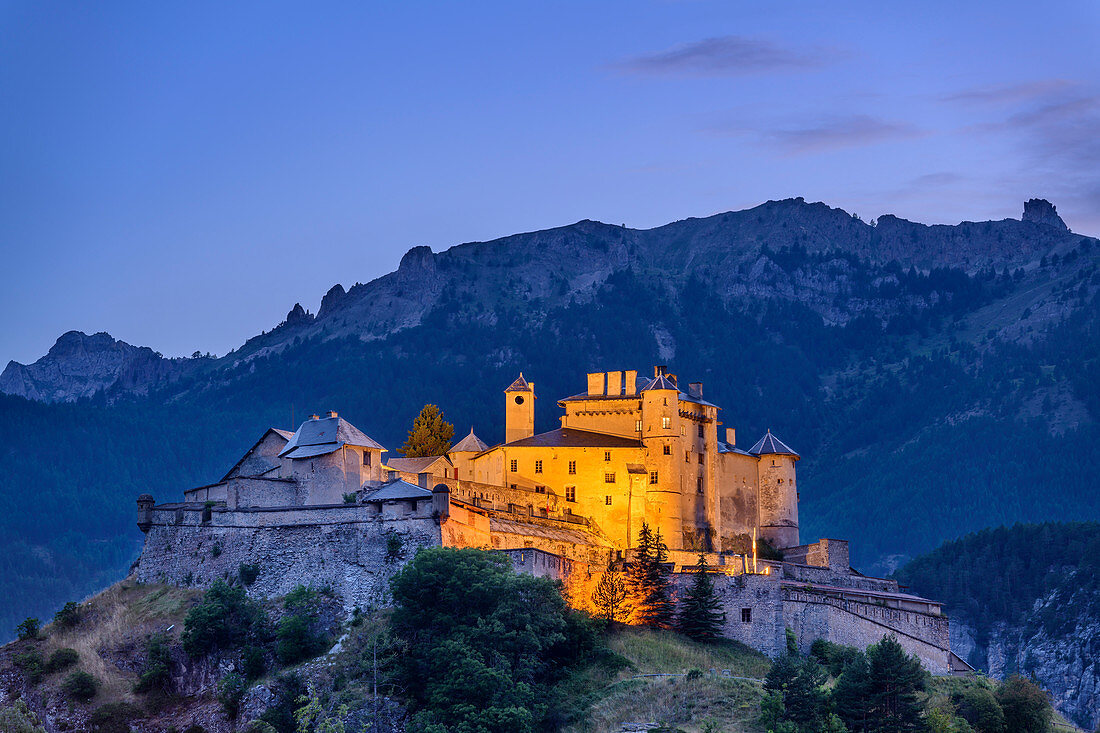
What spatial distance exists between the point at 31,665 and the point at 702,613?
36283mm

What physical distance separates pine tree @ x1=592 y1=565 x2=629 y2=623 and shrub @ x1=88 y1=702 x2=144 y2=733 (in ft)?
83.8

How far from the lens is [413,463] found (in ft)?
315

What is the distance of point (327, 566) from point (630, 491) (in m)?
23.8

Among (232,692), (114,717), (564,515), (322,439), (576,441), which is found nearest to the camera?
(114,717)

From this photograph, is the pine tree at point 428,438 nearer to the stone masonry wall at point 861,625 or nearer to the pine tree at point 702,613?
the pine tree at point 702,613

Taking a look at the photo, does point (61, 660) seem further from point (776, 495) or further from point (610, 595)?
point (776, 495)

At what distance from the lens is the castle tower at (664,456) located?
9444 cm

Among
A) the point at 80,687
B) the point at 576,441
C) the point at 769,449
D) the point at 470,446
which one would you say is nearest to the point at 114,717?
the point at 80,687

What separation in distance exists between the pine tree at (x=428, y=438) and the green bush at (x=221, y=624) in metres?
27.8

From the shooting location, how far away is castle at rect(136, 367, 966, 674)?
79.0 meters

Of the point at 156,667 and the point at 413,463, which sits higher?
the point at 413,463

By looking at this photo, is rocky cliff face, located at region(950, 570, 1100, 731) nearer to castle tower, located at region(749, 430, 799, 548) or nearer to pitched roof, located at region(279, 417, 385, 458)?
castle tower, located at region(749, 430, 799, 548)

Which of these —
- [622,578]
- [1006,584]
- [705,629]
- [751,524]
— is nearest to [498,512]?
[622,578]

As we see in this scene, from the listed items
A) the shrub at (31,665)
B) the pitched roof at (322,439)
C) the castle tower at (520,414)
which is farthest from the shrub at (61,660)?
the castle tower at (520,414)
